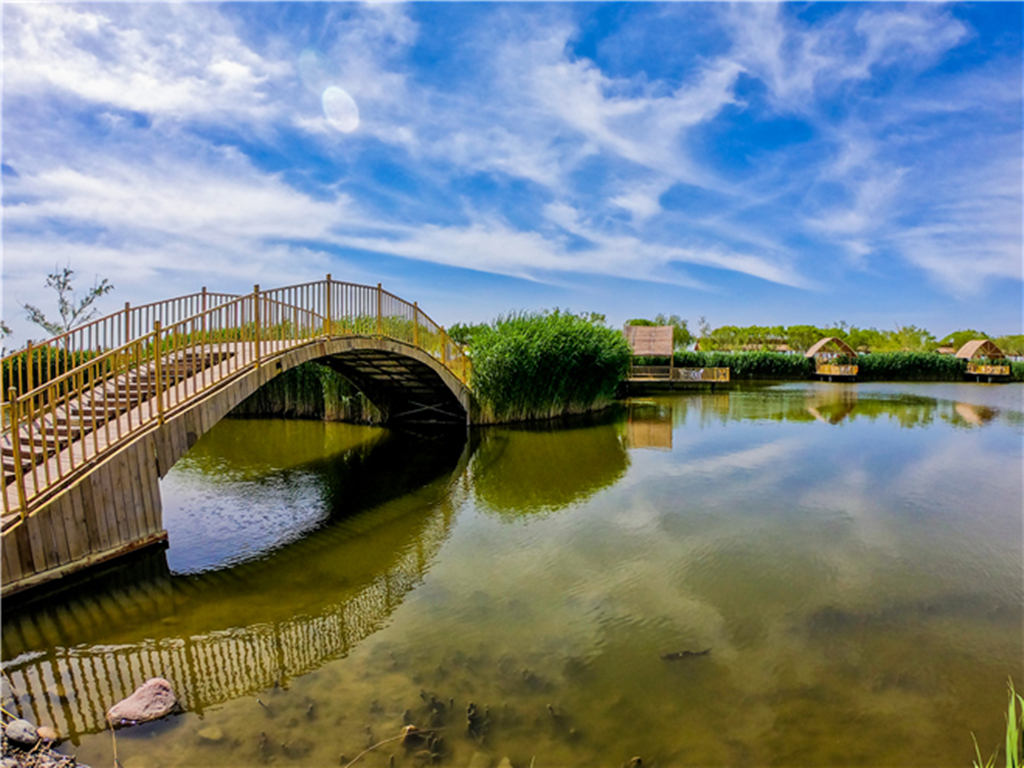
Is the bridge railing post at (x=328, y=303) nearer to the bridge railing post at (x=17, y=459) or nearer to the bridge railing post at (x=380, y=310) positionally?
the bridge railing post at (x=380, y=310)

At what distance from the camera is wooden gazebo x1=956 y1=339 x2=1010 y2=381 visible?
1626 inches

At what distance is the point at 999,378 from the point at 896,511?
4361 cm

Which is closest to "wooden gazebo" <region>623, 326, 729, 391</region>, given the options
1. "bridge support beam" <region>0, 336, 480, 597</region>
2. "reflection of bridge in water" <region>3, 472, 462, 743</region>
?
"bridge support beam" <region>0, 336, 480, 597</region>

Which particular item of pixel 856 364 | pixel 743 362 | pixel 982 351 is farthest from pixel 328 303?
pixel 982 351

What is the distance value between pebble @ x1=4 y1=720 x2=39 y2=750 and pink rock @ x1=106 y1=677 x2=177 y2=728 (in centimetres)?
41

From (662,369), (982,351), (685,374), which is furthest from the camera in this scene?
(982,351)

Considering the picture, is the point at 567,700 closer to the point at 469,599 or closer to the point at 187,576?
the point at 469,599

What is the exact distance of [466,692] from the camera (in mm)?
4391

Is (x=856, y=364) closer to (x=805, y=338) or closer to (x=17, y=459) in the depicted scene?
(x=805, y=338)

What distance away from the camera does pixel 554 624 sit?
216 inches

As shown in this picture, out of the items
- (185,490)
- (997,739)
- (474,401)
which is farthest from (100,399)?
(474,401)

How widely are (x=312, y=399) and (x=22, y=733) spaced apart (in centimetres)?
1610

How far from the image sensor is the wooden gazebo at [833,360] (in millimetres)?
39812

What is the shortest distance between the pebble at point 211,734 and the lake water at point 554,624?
2 cm
